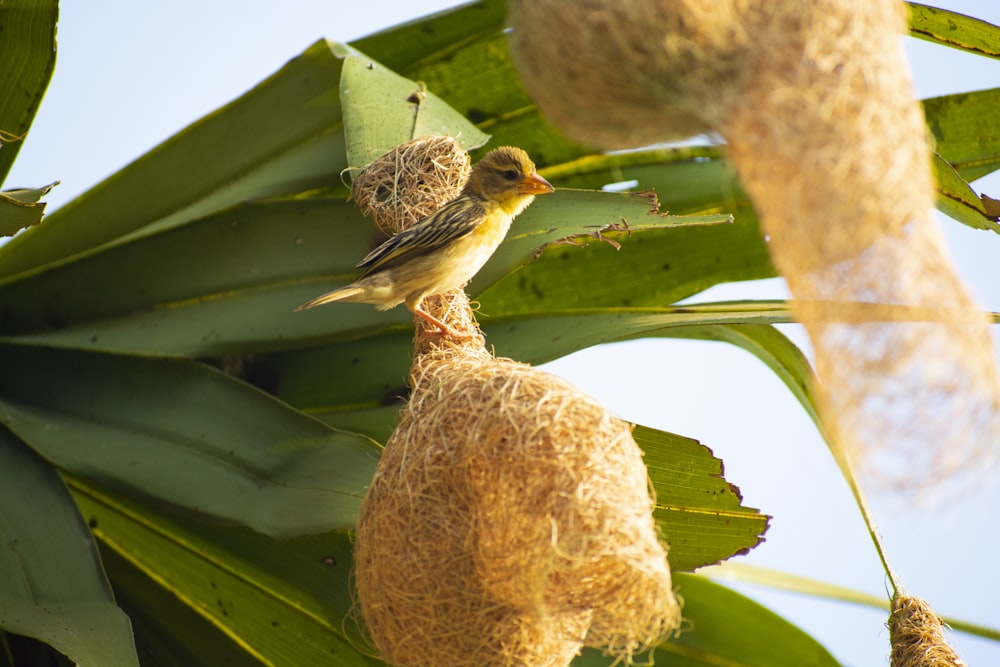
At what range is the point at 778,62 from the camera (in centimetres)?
173

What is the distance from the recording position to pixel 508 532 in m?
2.20

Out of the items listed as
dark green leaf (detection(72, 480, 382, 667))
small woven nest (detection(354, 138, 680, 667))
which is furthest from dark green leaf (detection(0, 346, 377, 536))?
small woven nest (detection(354, 138, 680, 667))

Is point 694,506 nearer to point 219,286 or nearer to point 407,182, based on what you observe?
point 407,182

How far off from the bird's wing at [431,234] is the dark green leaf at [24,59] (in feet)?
3.68

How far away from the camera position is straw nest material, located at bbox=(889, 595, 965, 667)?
109 inches

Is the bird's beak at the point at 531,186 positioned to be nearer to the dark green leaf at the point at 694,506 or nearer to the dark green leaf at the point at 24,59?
the dark green leaf at the point at 694,506

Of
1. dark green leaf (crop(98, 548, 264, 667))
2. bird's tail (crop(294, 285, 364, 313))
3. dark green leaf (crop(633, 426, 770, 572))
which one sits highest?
bird's tail (crop(294, 285, 364, 313))

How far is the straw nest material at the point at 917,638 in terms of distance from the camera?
276 cm

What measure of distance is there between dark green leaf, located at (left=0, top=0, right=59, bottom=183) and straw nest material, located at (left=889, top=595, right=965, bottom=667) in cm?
260

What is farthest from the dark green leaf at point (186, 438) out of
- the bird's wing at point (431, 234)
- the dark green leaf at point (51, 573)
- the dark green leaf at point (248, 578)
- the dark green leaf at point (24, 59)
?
the dark green leaf at point (24, 59)

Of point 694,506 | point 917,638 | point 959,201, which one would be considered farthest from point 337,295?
point 917,638

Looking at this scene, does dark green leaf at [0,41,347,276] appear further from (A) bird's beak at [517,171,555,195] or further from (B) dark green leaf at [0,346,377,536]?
(A) bird's beak at [517,171,555,195]

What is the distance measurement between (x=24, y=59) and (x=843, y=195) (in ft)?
8.34

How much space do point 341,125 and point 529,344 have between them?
2.96 ft
